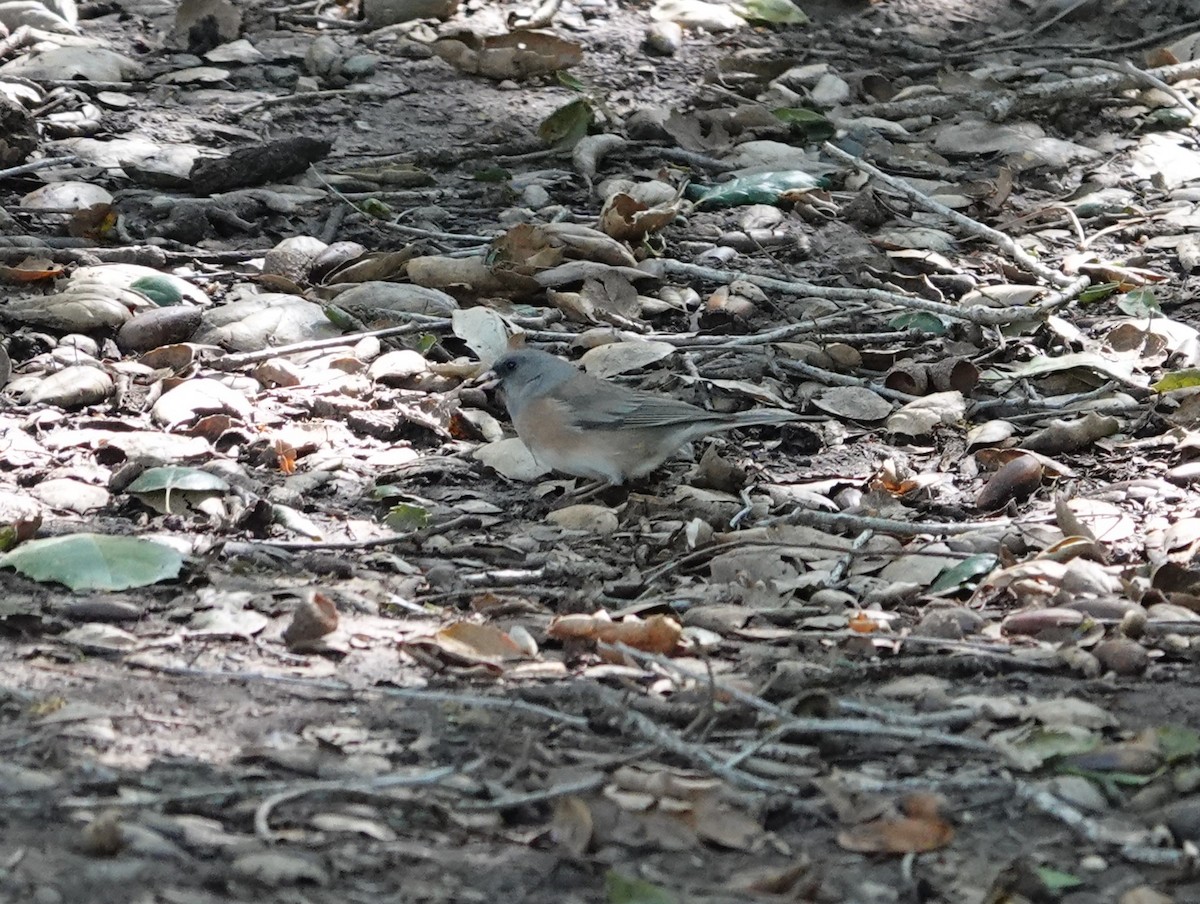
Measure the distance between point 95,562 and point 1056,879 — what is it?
2.24 meters

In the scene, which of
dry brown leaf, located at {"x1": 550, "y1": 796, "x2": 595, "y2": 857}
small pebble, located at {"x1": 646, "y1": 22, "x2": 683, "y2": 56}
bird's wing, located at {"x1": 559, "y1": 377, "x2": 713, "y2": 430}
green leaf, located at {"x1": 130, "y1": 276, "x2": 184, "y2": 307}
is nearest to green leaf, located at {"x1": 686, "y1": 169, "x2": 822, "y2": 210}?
small pebble, located at {"x1": 646, "y1": 22, "x2": 683, "y2": 56}

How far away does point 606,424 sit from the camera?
4.68 meters

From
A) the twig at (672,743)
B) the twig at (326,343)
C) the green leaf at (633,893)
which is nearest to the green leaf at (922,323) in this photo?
the twig at (326,343)

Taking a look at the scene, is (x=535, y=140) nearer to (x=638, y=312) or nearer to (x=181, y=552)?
(x=638, y=312)

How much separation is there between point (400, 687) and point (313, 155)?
3.73 meters

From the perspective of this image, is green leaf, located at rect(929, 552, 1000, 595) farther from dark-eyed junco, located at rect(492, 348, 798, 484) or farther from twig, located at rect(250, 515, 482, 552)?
twig, located at rect(250, 515, 482, 552)

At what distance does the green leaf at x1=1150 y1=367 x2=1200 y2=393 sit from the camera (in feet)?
16.3

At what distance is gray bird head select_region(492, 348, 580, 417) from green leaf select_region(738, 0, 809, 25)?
3.73 m

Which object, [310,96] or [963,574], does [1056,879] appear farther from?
[310,96]

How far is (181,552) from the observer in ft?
12.3

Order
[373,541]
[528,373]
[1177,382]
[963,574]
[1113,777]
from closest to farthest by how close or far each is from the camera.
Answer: [1113,777] < [963,574] < [373,541] < [528,373] < [1177,382]

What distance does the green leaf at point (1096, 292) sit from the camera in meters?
5.70

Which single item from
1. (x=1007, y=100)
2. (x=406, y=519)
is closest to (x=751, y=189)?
(x=1007, y=100)

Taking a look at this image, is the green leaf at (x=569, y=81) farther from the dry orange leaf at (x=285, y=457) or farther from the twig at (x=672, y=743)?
the twig at (x=672, y=743)
